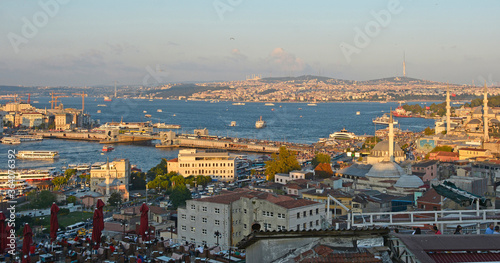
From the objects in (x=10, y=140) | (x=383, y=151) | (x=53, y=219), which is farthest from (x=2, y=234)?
(x=10, y=140)

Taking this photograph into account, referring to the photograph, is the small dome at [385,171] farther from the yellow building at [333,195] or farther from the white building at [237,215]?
the white building at [237,215]

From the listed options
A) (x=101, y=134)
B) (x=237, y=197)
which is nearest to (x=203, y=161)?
(x=237, y=197)

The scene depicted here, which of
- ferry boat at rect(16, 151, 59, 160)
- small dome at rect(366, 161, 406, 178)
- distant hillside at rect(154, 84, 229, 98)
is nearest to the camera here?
small dome at rect(366, 161, 406, 178)

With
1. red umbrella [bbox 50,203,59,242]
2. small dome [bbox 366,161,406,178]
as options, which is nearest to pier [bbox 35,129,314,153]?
small dome [bbox 366,161,406,178]

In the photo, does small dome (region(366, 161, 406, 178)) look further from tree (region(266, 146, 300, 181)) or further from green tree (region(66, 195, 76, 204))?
green tree (region(66, 195, 76, 204))

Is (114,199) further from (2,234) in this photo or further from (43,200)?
(2,234)
